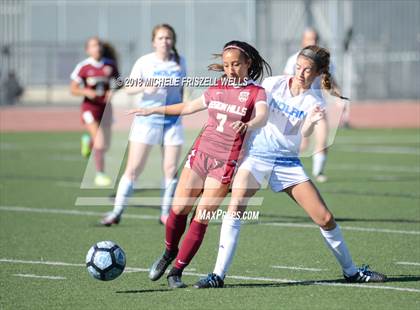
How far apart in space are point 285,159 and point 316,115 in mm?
441

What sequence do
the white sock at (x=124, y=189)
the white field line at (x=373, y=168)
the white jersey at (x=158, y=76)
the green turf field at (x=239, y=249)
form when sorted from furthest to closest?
the white field line at (x=373, y=168) → the white jersey at (x=158, y=76) → the white sock at (x=124, y=189) → the green turf field at (x=239, y=249)

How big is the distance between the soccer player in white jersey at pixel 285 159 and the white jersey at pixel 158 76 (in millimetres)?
3256

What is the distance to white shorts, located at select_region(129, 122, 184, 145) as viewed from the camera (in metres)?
10.7

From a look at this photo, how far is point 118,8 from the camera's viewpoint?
1284 inches

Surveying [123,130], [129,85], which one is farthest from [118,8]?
[129,85]

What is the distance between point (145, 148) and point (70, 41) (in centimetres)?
2301

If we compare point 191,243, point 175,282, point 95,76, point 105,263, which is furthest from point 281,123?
point 95,76

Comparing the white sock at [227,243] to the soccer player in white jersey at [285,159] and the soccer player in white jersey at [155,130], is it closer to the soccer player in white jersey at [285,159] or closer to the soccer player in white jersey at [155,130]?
the soccer player in white jersey at [285,159]

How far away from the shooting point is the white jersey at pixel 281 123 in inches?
297

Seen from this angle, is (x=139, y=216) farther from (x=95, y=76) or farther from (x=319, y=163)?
(x=319, y=163)

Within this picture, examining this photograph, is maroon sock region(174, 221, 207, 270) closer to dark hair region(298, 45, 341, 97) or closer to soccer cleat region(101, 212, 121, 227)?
dark hair region(298, 45, 341, 97)

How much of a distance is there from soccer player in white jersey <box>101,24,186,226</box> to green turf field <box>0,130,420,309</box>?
17.6 inches

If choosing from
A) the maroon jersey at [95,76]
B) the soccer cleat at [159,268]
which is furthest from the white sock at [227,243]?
the maroon jersey at [95,76]

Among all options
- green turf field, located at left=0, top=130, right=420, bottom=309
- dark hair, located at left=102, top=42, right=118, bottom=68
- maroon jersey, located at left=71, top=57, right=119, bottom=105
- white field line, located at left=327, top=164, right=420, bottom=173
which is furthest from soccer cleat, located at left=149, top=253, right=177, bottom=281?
white field line, located at left=327, top=164, right=420, bottom=173
